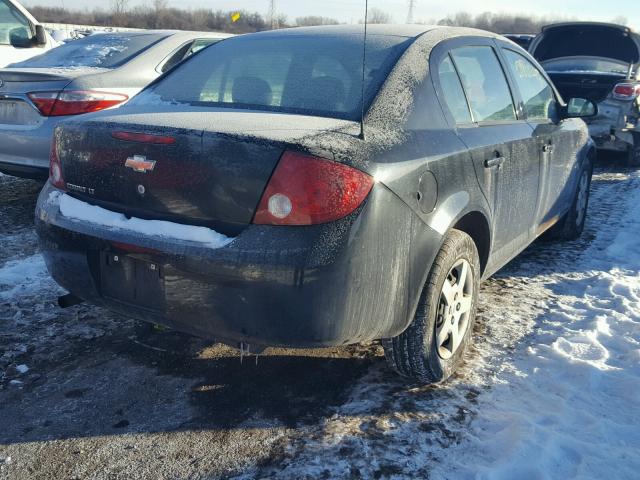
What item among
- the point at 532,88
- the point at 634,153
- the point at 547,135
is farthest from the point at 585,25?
the point at 547,135

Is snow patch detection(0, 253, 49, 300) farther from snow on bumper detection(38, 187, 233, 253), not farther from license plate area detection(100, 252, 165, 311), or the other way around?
license plate area detection(100, 252, 165, 311)

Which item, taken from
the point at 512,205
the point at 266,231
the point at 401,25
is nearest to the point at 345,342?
the point at 266,231

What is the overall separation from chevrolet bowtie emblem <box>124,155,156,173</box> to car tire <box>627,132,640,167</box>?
739 centimetres

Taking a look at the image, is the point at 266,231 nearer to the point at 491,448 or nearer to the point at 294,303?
the point at 294,303

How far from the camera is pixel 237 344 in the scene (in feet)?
7.38

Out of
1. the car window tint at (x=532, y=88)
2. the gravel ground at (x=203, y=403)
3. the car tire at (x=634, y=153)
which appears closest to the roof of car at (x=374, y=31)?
the car window tint at (x=532, y=88)

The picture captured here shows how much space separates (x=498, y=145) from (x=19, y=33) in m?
6.78

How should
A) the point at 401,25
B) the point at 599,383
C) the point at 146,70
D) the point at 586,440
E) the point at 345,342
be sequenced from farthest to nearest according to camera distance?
1. the point at 146,70
2. the point at 401,25
3. the point at 599,383
4. the point at 586,440
5. the point at 345,342

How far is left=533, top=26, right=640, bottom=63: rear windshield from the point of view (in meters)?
8.98

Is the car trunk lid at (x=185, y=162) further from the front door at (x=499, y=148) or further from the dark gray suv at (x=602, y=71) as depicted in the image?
the dark gray suv at (x=602, y=71)

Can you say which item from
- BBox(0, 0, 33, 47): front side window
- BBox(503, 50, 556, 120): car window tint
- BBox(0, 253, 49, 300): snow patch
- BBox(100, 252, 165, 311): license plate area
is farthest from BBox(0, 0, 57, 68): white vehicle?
BBox(100, 252, 165, 311): license plate area

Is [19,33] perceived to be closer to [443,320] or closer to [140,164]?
[140,164]

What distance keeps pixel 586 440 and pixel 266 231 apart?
1.53 meters

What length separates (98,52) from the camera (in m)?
5.74
